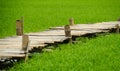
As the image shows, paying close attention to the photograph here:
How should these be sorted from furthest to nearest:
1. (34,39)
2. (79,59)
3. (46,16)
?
(46,16), (34,39), (79,59)

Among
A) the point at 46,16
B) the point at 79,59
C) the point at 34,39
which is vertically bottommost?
the point at 79,59

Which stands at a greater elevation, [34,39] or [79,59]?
[34,39]

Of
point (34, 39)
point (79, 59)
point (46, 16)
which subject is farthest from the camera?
point (46, 16)

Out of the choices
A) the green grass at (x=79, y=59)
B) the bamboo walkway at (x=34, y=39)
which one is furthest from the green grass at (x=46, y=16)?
the green grass at (x=79, y=59)

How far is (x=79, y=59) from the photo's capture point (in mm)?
9602

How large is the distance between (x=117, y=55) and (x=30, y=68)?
2.47 m

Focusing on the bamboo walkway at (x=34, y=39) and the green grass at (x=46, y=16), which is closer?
the bamboo walkway at (x=34, y=39)

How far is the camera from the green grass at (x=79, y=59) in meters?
8.80

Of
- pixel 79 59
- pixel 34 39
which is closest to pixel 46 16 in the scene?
pixel 34 39

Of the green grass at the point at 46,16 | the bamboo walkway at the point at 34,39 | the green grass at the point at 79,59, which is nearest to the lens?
the green grass at the point at 79,59

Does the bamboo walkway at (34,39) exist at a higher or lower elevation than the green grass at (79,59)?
higher

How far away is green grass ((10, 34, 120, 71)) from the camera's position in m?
8.80

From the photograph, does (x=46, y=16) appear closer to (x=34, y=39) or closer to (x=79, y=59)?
(x=34, y=39)

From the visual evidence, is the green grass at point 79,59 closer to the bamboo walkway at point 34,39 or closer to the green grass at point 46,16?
the bamboo walkway at point 34,39
